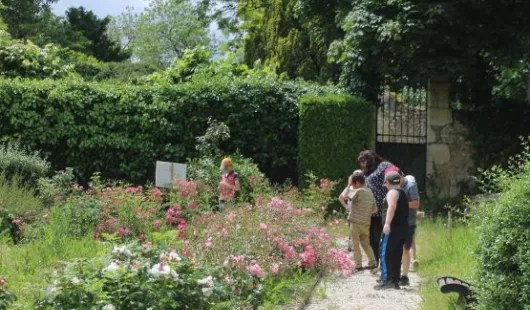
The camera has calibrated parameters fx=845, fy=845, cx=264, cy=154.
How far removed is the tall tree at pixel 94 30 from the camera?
142ft

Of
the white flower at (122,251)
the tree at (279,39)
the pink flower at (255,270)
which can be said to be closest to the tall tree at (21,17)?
the tree at (279,39)

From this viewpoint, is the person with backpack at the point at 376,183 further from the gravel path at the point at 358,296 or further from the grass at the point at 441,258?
the gravel path at the point at 358,296

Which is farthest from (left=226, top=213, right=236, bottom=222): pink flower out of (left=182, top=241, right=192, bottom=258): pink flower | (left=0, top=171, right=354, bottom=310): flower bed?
(left=182, top=241, right=192, bottom=258): pink flower

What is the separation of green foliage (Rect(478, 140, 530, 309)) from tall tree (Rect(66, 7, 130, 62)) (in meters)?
38.7

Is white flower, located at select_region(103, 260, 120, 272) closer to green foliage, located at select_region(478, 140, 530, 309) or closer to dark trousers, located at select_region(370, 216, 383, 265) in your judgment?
green foliage, located at select_region(478, 140, 530, 309)

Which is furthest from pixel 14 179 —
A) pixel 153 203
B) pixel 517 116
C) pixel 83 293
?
pixel 517 116

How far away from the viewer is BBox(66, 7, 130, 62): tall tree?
142 ft

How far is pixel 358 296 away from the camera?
8656 millimetres

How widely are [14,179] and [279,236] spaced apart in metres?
5.58

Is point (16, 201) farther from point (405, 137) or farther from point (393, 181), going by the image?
point (405, 137)

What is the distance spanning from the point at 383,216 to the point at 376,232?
1.17 metres

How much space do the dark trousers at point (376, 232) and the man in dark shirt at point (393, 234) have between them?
1326mm

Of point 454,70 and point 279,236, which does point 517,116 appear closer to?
point 454,70

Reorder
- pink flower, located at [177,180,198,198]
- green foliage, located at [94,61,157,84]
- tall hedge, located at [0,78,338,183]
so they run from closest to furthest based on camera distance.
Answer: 1. pink flower, located at [177,180,198,198]
2. tall hedge, located at [0,78,338,183]
3. green foliage, located at [94,61,157,84]
